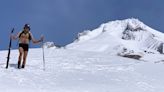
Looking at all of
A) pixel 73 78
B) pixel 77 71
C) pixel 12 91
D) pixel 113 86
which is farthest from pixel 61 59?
pixel 12 91

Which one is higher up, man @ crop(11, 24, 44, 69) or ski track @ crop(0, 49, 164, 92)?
man @ crop(11, 24, 44, 69)

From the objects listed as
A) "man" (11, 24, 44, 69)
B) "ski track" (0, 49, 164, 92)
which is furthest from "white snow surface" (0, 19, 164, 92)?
"man" (11, 24, 44, 69)

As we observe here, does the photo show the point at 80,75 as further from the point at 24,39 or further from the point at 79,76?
the point at 24,39

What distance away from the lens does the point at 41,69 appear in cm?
2116

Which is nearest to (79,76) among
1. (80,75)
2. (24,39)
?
(80,75)

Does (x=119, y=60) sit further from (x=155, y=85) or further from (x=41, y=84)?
(x=41, y=84)

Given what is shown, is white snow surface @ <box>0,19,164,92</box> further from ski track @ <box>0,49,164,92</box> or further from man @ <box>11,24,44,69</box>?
man @ <box>11,24,44,69</box>

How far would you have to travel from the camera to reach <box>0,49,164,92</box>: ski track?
56.7ft

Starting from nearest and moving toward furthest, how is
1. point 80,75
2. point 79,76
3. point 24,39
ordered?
1. point 79,76
2. point 80,75
3. point 24,39

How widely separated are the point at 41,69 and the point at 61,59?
13.8ft

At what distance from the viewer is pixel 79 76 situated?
20031mm

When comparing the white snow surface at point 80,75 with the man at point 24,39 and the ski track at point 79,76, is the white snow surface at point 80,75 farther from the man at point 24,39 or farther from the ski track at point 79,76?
the man at point 24,39

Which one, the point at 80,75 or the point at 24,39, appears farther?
the point at 24,39

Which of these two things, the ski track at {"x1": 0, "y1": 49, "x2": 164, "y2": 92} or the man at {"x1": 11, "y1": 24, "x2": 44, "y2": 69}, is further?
the man at {"x1": 11, "y1": 24, "x2": 44, "y2": 69}
